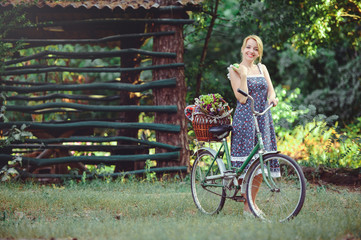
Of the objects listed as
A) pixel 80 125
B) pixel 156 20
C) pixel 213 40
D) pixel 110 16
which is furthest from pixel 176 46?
pixel 213 40

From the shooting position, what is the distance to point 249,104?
456 centimetres

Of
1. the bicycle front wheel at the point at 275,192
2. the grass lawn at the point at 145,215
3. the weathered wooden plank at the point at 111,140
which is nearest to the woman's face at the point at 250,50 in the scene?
the bicycle front wheel at the point at 275,192

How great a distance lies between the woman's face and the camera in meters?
4.60

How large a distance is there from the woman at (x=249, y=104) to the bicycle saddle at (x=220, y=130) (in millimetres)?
160

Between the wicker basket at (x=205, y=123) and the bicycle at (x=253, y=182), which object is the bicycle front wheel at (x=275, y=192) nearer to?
the bicycle at (x=253, y=182)

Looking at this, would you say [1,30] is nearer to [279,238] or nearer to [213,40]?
[279,238]

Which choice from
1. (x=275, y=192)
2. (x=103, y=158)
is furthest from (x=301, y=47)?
(x=275, y=192)

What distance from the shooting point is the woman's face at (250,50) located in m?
4.60

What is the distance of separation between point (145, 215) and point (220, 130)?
1376mm

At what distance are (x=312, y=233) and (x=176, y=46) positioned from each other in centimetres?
478

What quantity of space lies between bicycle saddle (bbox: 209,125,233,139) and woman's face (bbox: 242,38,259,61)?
776 mm

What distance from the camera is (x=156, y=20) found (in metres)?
7.46

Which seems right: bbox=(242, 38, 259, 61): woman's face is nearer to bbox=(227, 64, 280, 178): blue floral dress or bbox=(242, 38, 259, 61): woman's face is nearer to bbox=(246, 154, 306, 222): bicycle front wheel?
bbox=(227, 64, 280, 178): blue floral dress

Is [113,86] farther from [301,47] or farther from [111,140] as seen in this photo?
[301,47]
